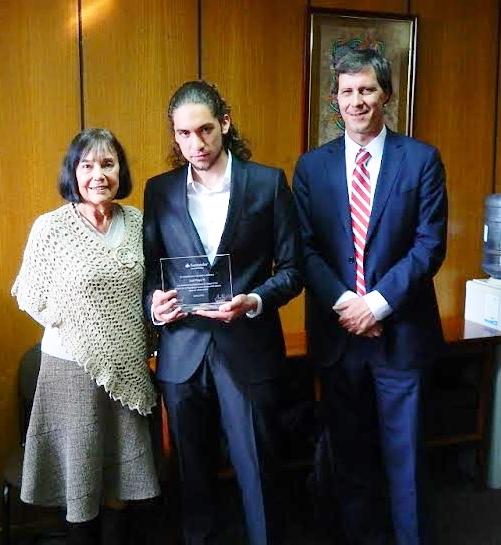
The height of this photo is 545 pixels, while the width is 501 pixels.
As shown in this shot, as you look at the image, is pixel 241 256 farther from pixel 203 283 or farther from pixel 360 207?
pixel 360 207

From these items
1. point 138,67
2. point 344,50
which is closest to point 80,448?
point 138,67

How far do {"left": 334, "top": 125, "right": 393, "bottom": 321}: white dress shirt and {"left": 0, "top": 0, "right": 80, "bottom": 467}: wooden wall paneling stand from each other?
3.89 feet

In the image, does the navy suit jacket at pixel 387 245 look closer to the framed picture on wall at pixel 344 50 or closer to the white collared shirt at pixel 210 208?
the white collared shirt at pixel 210 208

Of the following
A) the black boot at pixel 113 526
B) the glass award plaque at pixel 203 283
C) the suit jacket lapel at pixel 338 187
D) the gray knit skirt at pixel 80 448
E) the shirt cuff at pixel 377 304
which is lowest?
the black boot at pixel 113 526

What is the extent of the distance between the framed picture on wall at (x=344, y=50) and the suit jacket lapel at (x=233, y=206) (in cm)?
128

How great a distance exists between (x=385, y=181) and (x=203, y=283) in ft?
2.27

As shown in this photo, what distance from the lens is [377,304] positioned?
2201 mm

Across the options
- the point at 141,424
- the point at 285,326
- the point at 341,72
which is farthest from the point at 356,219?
the point at 285,326

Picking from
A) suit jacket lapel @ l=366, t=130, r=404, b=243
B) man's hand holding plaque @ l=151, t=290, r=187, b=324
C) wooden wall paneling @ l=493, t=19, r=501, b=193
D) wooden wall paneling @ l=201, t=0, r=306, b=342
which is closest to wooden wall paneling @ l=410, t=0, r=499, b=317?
wooden wall paneling @ l=493, t=19, r=501, b=193

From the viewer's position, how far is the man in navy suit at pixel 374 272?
87.0 inches

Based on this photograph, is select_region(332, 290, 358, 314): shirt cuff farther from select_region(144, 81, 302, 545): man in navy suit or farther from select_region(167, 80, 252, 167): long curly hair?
select_region(167, 80, 252, 167): long curly hair

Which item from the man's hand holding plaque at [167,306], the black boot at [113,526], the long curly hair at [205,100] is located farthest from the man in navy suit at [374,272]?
the black boot at [113,526]

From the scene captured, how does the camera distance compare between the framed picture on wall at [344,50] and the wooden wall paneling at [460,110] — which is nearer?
the framed picture on wall at [344,50]

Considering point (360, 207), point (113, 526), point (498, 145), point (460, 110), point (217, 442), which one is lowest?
point (113, 526)
